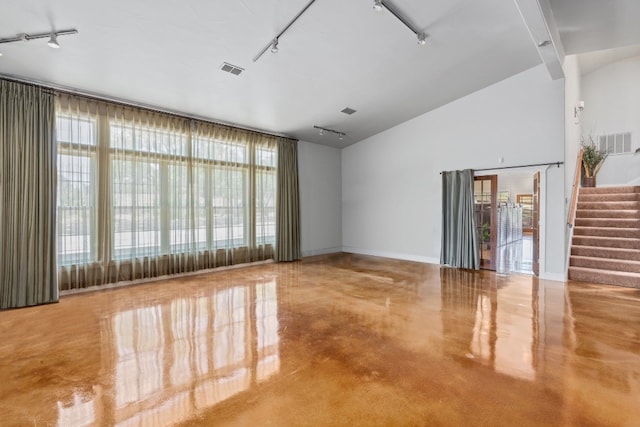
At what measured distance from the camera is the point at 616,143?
8812mm

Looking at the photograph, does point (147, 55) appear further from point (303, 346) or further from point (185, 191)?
point (303, 346)

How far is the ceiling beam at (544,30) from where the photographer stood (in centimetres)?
347

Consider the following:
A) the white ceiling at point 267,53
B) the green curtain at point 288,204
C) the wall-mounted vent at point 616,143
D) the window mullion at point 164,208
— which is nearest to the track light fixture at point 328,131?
the green curtain at point 288,204

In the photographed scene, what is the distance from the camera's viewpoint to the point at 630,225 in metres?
6.00

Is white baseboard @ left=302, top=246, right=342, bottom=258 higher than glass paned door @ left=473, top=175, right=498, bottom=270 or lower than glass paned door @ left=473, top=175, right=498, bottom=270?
lower

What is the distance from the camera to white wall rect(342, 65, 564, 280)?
561 centimetres

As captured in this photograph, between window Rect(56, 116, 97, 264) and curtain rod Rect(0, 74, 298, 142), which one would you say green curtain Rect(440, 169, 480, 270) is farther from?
window Rect(56, 116, 97, 264)

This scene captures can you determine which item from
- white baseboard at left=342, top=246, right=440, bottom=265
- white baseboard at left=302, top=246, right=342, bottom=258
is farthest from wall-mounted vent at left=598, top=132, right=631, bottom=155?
white baseboard at left=302, top=246, right=342, bottom=258

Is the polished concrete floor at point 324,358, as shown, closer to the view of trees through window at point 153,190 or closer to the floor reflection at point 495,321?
the floor reflection at point 495,321

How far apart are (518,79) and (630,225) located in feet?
12.0

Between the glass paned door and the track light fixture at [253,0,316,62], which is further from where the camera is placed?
the glass paned door

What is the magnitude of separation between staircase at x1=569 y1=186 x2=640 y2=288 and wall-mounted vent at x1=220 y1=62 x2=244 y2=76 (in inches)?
265

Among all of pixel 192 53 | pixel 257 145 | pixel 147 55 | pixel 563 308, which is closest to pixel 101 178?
pixel 147 55

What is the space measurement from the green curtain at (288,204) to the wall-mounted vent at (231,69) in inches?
116
